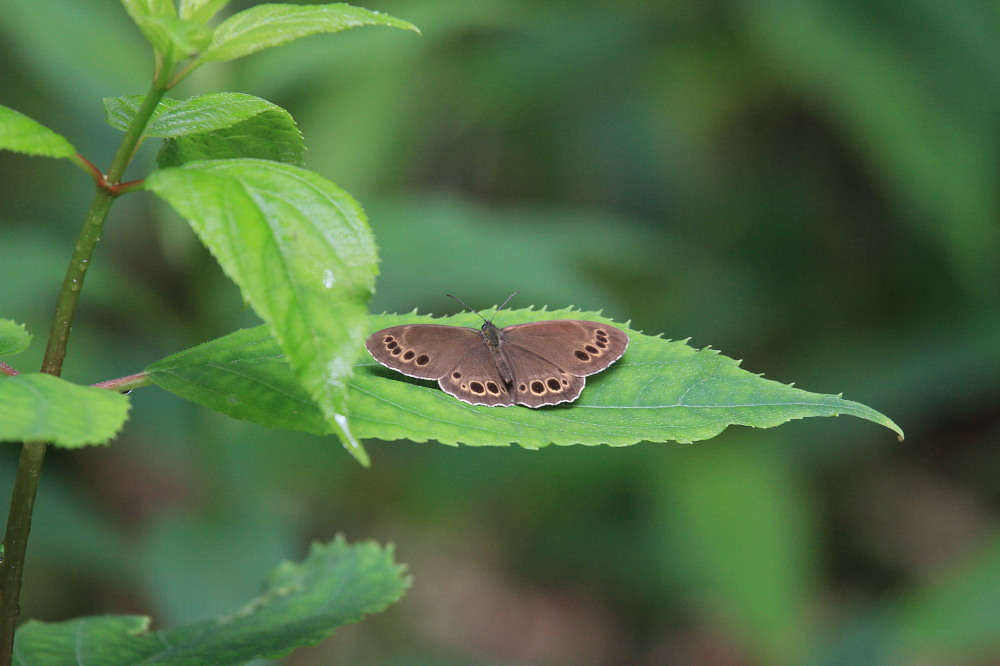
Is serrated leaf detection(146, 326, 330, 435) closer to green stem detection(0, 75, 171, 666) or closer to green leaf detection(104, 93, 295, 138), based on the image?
green stem detection(0, 75, 171, 666)

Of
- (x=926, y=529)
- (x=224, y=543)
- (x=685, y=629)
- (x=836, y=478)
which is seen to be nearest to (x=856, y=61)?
(x=836, y=478)

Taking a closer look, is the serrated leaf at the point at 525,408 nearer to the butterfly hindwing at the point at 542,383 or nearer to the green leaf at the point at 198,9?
the butterfly hindwing at the point at 542,383

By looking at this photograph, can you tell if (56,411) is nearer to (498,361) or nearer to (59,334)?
(59,334)

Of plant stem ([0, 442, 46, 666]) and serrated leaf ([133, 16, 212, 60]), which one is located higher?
serrated leaf ([133, 16, 212, 60])

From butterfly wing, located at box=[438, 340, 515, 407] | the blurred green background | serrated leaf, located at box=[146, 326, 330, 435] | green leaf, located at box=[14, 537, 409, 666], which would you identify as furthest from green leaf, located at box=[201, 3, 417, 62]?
the blurred green background

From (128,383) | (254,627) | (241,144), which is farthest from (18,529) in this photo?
(241,144)

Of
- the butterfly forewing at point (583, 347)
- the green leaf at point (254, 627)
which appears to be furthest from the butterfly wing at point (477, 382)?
the green leaf at point (254, 627)
